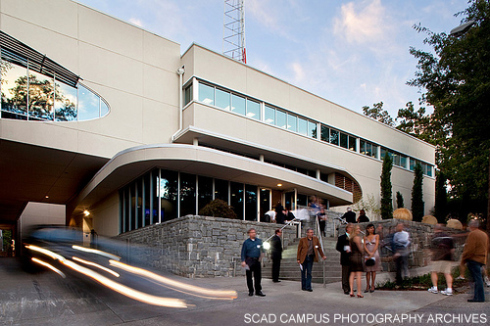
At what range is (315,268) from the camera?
38.8 ft

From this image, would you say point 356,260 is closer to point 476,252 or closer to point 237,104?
point 476,252

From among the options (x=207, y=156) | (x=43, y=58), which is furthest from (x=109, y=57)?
(x=207, y=156)

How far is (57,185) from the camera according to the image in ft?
79.8

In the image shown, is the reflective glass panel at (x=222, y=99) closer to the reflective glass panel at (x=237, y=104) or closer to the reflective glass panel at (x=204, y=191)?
the reflective glass panel at (x=237, y=104)

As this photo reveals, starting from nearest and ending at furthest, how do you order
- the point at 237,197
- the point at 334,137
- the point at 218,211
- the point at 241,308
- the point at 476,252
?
the point at 241,308 < the point at 476,252 < the point at 218,211 < the point at 237,197 < the point at 334,137

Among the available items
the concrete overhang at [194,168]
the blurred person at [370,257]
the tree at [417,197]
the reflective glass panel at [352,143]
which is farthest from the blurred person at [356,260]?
the tree at [417,197]

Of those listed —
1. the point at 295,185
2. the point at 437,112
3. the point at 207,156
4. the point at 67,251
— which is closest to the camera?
the point at 67,251

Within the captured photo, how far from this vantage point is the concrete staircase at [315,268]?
11.6 metres

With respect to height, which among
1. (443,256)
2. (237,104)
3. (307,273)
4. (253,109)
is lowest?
(307,273)

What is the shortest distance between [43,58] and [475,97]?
19.3m

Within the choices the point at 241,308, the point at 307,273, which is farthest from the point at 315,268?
the point at 241,308

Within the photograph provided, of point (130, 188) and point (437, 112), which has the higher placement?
point (437, 112)

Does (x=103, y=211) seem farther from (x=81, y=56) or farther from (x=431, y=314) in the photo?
(x=431, y=314)

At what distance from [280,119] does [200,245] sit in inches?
507
